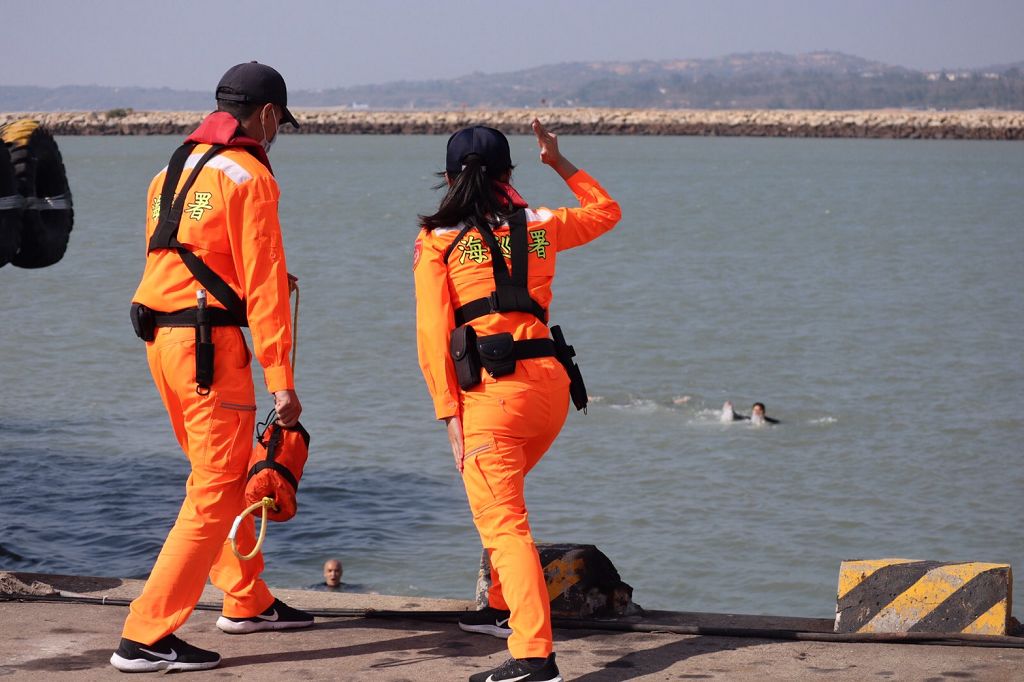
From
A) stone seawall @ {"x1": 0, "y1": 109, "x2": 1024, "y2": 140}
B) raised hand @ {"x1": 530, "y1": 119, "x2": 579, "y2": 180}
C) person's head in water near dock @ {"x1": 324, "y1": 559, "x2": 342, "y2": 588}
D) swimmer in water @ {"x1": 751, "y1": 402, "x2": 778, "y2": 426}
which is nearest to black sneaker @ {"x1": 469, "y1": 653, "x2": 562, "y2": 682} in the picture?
raised hand @ {"x1": 530, "y1": 119, "x2": 579, "y2": 180}

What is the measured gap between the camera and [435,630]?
564cm

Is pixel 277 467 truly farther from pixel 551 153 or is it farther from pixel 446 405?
pixel 551 153

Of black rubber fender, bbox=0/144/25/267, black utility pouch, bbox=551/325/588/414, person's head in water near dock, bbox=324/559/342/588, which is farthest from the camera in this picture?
person's head in water near dock, bbox=324/559/342/588

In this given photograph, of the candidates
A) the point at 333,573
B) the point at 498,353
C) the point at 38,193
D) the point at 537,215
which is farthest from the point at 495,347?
the point at 333,573

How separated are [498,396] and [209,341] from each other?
3.34ft

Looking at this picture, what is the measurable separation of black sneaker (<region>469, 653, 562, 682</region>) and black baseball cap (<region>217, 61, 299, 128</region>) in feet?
6.78

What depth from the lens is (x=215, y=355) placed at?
4.98 meters

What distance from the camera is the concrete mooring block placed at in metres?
5.75

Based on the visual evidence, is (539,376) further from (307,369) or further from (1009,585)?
(307,369)

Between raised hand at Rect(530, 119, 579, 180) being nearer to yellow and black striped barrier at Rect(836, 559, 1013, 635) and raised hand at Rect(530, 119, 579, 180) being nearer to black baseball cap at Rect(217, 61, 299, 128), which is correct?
black baseball cap at Rect(217, 61, 299, 128)

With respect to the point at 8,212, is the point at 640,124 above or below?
above

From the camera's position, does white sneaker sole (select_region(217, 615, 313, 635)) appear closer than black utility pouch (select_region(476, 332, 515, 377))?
No

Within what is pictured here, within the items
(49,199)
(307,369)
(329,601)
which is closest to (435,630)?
(329,601)

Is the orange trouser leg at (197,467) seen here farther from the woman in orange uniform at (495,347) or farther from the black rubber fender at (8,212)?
the black rubber fender at (8,212)
